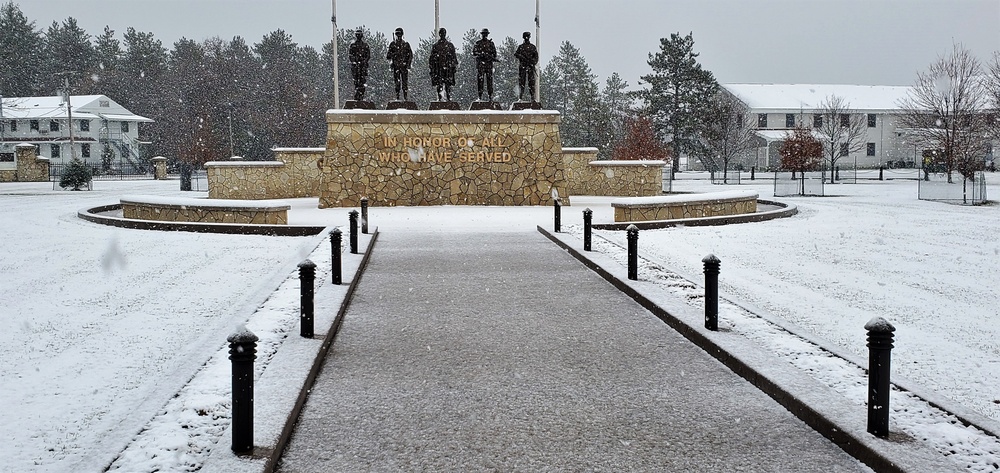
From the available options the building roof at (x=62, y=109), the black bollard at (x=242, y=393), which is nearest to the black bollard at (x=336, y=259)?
the black bollard at (x=242, y=393)

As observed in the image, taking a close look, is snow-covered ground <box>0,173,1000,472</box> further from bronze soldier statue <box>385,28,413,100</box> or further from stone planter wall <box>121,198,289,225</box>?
bronze soldier statue <box>385,28,413,100</box>

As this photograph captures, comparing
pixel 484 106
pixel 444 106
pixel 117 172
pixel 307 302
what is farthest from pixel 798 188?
pixel 117 172

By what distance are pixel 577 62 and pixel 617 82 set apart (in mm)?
10905

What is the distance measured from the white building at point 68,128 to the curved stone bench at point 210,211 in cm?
6042

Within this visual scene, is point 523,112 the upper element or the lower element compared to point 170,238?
upper

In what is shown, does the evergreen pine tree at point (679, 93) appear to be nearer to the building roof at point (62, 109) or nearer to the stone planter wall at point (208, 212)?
the building roof at point (62, 109)

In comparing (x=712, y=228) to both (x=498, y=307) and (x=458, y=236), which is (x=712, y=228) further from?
(x=498, y=307)

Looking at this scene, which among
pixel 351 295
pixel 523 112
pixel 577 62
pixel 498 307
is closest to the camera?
pixel 498 307

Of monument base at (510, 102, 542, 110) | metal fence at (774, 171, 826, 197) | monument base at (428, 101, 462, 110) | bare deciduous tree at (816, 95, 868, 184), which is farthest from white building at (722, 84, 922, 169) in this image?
monument base at (428, 101, 462, 110)

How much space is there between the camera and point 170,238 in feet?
57.7

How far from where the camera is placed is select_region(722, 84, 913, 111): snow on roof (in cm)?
7588

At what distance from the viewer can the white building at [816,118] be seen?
74.1m

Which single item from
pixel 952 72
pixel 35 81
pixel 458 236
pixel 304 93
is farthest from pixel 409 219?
pixel 35 81

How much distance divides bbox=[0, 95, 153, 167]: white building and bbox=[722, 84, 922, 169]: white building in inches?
2179
